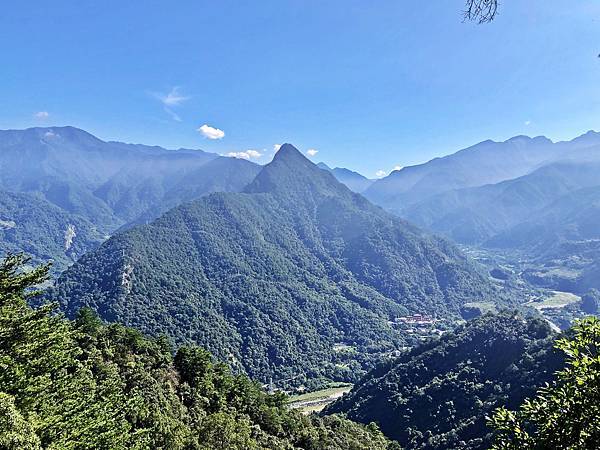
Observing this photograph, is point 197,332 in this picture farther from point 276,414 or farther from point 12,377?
point 12,377

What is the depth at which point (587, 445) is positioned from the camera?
10.1m

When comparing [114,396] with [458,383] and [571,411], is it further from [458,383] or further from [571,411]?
[458,383]

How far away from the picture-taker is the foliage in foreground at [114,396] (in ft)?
62.7

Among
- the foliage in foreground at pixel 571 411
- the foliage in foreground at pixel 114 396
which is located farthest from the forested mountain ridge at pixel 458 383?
the foliage in foreground at pixel 571 411

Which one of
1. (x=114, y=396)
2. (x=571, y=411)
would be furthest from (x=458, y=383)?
(x=571, y=411)

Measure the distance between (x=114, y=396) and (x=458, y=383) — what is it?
314 ft

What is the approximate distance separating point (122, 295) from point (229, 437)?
589 feet

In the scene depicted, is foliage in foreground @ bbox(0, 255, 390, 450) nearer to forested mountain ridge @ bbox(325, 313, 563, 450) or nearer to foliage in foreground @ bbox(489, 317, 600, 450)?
foliage in foreground @ bbox(489, 317, 600, 450)

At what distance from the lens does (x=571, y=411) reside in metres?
10.8

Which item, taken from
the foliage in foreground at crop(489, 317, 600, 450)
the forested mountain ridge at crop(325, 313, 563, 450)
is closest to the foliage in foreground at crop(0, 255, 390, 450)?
the foliage in foreground at crop(489, 317, 600, 450)

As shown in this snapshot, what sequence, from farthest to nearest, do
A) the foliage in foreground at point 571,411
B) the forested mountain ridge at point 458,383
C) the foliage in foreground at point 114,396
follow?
1. the forested mountain ridge at point 458,383
2. the foliage in foreground at point 114,396
3. the foliage in foreground at point 571,411

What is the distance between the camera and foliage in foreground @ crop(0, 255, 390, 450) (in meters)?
19.1

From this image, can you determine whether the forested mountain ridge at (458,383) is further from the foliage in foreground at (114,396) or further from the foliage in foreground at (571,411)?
the foliage in foreground at (571,411)

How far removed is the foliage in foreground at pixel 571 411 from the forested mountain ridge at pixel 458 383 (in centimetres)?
7506
